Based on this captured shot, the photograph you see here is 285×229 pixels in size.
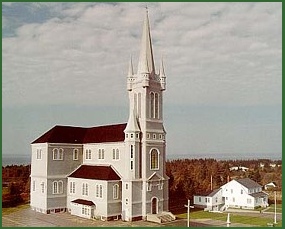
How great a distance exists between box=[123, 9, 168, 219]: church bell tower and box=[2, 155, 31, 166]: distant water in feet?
16.0

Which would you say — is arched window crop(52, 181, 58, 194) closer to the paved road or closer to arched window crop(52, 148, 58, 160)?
arched window crop(52, 148, 58, 160)

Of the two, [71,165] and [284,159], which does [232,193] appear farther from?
[71,165]

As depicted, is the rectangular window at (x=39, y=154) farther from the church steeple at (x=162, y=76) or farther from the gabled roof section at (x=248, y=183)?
the gabled roof section at (x=248, y=183)

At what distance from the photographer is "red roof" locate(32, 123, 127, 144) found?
65.7 feet

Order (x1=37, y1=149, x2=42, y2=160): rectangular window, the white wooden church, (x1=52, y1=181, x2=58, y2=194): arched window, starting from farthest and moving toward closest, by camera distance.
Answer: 1. (x1=37, y1=149, x2=42, y2=160): rectangular window
2. (x1=52, y1=181, x2=58, y2=194): arched window
3. the white wooden church

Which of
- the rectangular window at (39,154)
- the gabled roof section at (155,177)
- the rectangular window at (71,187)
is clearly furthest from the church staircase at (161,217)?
the rectangular window at (39,154)

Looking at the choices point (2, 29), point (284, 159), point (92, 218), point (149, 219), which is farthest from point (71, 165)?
point (284, 159)

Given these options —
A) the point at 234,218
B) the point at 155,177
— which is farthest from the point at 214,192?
the point at 155,177

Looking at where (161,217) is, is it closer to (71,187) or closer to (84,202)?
(84,202)

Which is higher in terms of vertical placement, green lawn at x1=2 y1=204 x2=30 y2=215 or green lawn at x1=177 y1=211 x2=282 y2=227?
green lawn at x1=2 y1=204 x2=30 y2=215

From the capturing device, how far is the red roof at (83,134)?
2003cm

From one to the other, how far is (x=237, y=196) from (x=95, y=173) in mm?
6069

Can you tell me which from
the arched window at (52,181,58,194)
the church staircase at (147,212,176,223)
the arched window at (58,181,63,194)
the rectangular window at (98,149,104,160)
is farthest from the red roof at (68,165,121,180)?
the church staircase at (147,212,176,223)

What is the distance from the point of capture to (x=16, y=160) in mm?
20016
